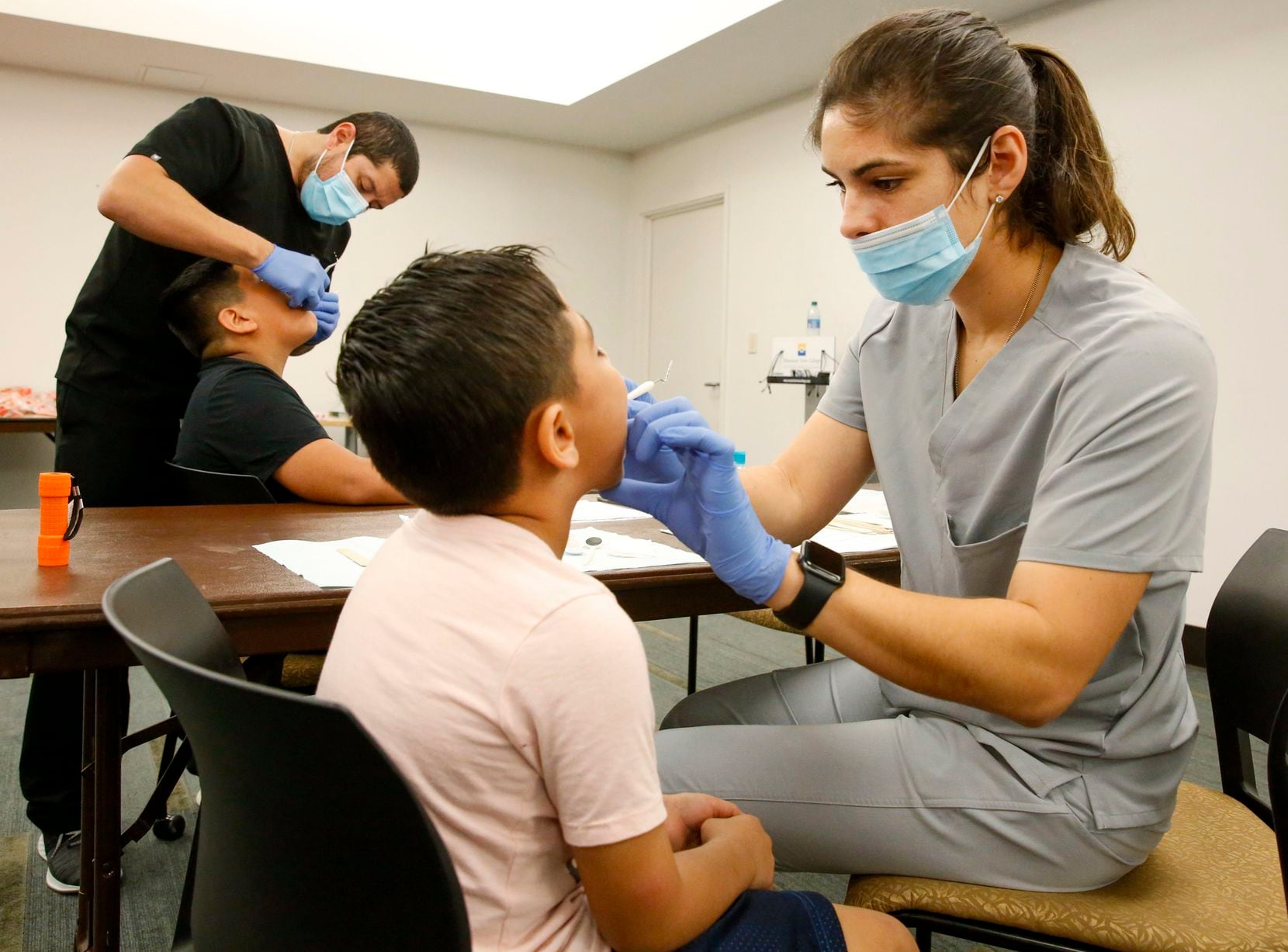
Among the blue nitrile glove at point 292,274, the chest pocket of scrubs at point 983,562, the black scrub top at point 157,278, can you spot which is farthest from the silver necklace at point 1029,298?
the black scrub top at point 157,278

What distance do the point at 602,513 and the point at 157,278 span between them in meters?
1.07

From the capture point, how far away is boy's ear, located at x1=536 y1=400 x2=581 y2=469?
74 centimetres

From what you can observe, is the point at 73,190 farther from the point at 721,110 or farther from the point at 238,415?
the point at 238,415

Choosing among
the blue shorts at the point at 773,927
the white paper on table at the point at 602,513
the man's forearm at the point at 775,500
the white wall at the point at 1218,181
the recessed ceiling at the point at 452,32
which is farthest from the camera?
the recessed ceiling at the point at 452,32

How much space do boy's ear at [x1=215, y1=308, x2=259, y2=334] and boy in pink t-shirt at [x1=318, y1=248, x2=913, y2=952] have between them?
1341mm

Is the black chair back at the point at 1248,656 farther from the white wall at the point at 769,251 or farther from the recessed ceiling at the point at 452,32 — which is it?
the white wall at the point at 769,251

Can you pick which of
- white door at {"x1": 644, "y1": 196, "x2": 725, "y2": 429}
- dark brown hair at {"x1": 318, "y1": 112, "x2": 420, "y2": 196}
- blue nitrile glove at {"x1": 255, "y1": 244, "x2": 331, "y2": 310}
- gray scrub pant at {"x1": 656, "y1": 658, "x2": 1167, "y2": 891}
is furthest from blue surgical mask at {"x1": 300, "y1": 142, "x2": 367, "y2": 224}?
white door at {"x1": 644, "y1": 196, "x2": 725, "y2": 429}

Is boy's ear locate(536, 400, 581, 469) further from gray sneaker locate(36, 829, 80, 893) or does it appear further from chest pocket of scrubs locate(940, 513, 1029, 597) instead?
gray sneaker locate(36, 829, 80, 893)

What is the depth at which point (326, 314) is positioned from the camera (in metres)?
2.17

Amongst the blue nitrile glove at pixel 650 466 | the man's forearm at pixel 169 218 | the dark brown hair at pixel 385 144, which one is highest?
the dark brown hair at pixel 385 144

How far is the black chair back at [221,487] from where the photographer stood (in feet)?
5.68

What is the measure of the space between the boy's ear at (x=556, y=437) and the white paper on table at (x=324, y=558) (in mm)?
453

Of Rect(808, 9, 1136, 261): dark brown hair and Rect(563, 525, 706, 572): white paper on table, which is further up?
Rect(808, 9, 1136, 261): dark brown hair

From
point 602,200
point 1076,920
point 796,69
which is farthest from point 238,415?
point 602,200
